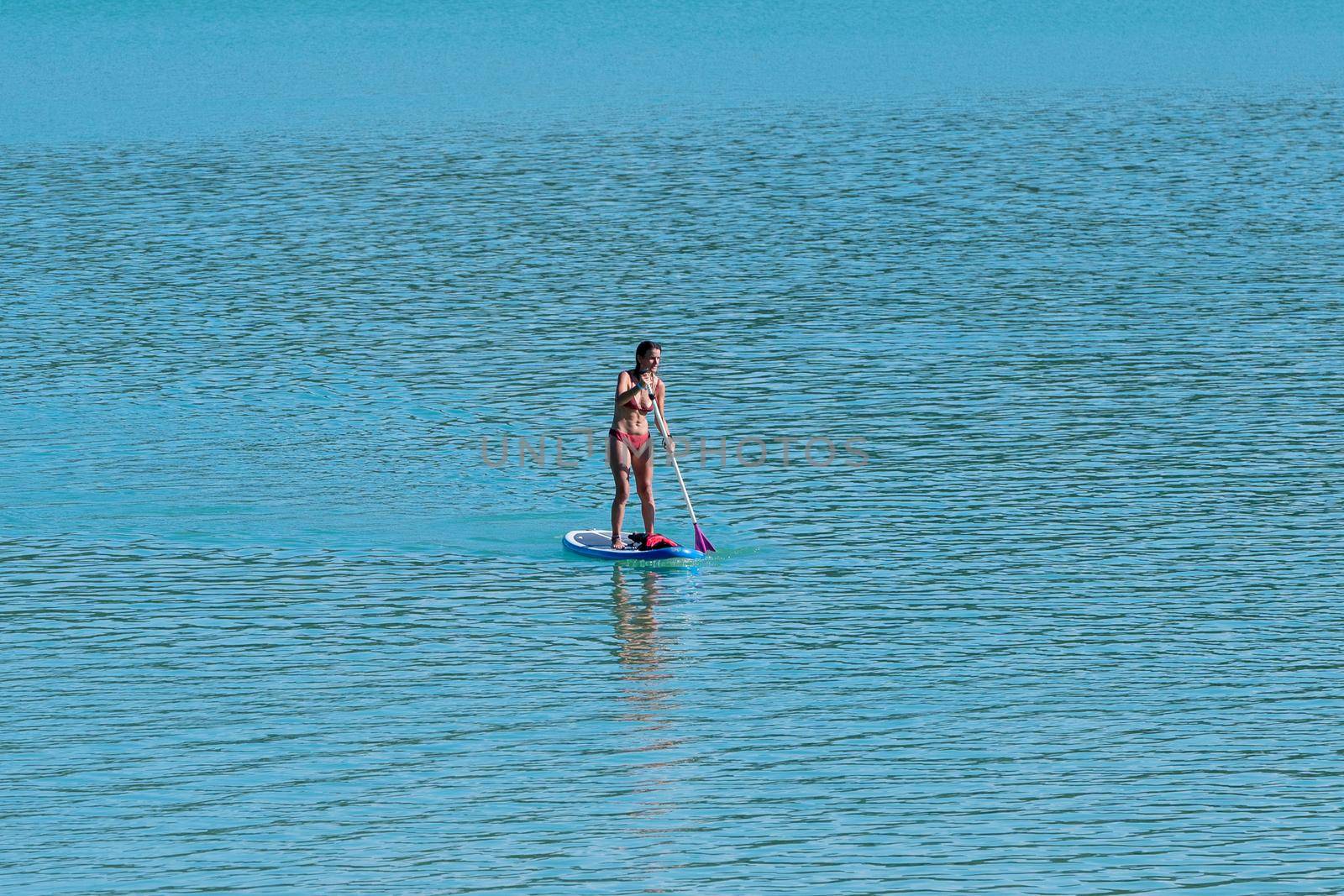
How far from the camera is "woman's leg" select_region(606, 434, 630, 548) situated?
93.8 ft

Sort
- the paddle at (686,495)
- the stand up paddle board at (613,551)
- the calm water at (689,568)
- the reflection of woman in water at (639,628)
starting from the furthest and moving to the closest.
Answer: the stand up paddle board at (613,551), the paddle at (686,495), the reflection of woman in water at (639,628), the calm water at (689,568)

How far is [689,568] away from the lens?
2869cm

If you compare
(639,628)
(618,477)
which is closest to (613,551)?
(618,477)

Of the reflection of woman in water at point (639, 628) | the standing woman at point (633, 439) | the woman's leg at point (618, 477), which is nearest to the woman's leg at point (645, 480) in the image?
the standing woman at point (633, 439)

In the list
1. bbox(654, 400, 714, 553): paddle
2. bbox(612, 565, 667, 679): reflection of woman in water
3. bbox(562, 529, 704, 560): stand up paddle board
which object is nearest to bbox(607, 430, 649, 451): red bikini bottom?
bbox(654, 400, 714, 553): paddle

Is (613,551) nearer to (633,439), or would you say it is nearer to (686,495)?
(686,495)

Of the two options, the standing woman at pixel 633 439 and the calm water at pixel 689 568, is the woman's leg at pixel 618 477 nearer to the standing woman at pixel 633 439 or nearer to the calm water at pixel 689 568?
the standing woman at pixel 633 439

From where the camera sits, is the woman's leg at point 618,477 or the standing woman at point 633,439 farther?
the woman's leg at point 618,477

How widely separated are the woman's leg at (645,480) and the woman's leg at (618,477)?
0.14 metres

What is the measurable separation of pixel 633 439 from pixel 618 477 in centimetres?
55

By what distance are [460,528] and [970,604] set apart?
26.2ft

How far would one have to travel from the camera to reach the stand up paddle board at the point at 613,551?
2859cm

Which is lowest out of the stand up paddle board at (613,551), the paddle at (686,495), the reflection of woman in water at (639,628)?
the reflection of woman in water at (639,628)

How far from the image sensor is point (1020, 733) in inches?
864
